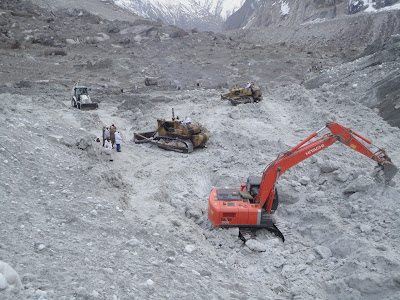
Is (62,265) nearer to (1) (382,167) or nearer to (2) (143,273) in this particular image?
(2) (143,273)

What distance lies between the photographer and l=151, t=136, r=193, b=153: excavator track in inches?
498

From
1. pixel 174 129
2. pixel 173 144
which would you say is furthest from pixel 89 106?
pixel 173 144

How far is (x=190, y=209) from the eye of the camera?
8.27 m

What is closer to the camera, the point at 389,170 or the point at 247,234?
the point at 247,234

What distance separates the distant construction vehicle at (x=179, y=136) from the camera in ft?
41.7

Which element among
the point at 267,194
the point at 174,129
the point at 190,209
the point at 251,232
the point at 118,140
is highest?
the point at 174,129

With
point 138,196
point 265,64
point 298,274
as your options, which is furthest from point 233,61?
point 298,274

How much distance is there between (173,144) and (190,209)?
5.06 m

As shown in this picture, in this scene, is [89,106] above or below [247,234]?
above

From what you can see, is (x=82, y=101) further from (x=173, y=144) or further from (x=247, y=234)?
(x=247, y=234)

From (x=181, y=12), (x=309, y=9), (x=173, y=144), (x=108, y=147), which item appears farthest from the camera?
(x=181, y=12)

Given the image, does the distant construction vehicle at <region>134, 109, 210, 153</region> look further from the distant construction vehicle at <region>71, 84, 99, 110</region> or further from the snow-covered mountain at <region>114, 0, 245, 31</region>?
the snow-covered mountain at <region>114, 0, 245, 31</region>

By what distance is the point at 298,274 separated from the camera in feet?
20.7

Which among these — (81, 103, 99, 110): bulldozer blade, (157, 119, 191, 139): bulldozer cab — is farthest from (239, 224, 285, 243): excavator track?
(81, 103, 99, 110): bulldozer blade
